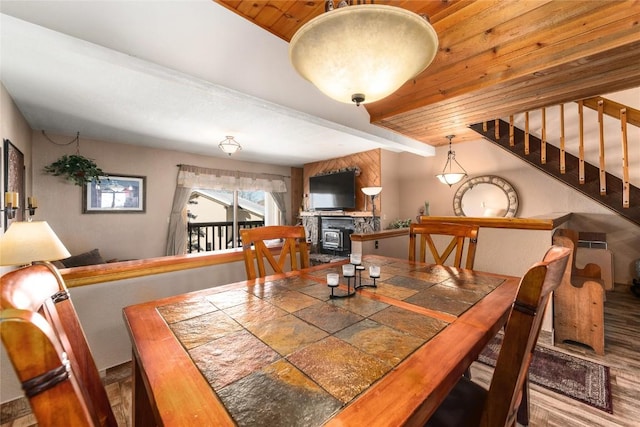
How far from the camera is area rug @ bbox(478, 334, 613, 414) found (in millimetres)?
1666

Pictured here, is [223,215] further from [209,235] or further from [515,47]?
[515,47]

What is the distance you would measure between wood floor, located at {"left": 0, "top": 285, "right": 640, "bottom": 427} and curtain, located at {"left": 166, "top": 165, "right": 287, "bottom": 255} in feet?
10.1

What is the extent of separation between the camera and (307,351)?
0.80 m

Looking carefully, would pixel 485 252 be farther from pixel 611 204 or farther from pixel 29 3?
pixel 29 3

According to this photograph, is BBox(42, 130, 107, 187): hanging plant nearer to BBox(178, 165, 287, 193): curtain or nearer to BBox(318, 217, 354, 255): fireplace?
BBox(178, 165, 287, 193): curtain

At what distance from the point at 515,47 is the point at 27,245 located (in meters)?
3.53

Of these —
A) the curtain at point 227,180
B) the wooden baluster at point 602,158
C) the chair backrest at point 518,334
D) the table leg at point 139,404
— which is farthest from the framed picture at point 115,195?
the wooden baluster at point 602,158

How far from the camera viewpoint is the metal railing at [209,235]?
5.30 metres

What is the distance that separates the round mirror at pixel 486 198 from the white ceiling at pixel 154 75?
1911mm

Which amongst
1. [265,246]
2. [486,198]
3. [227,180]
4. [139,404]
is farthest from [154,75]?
[486,198]

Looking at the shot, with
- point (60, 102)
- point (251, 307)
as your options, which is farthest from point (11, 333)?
point (60, 102)

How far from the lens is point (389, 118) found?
3.20m

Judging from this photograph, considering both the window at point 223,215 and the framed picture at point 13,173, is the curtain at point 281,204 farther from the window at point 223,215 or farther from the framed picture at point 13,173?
the framed picture at point 13,173

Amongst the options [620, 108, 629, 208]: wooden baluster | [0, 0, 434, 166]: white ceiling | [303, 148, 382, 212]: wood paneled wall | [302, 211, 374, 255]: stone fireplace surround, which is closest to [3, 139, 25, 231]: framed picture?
[0, 0, 434, 166]: white ceiling
